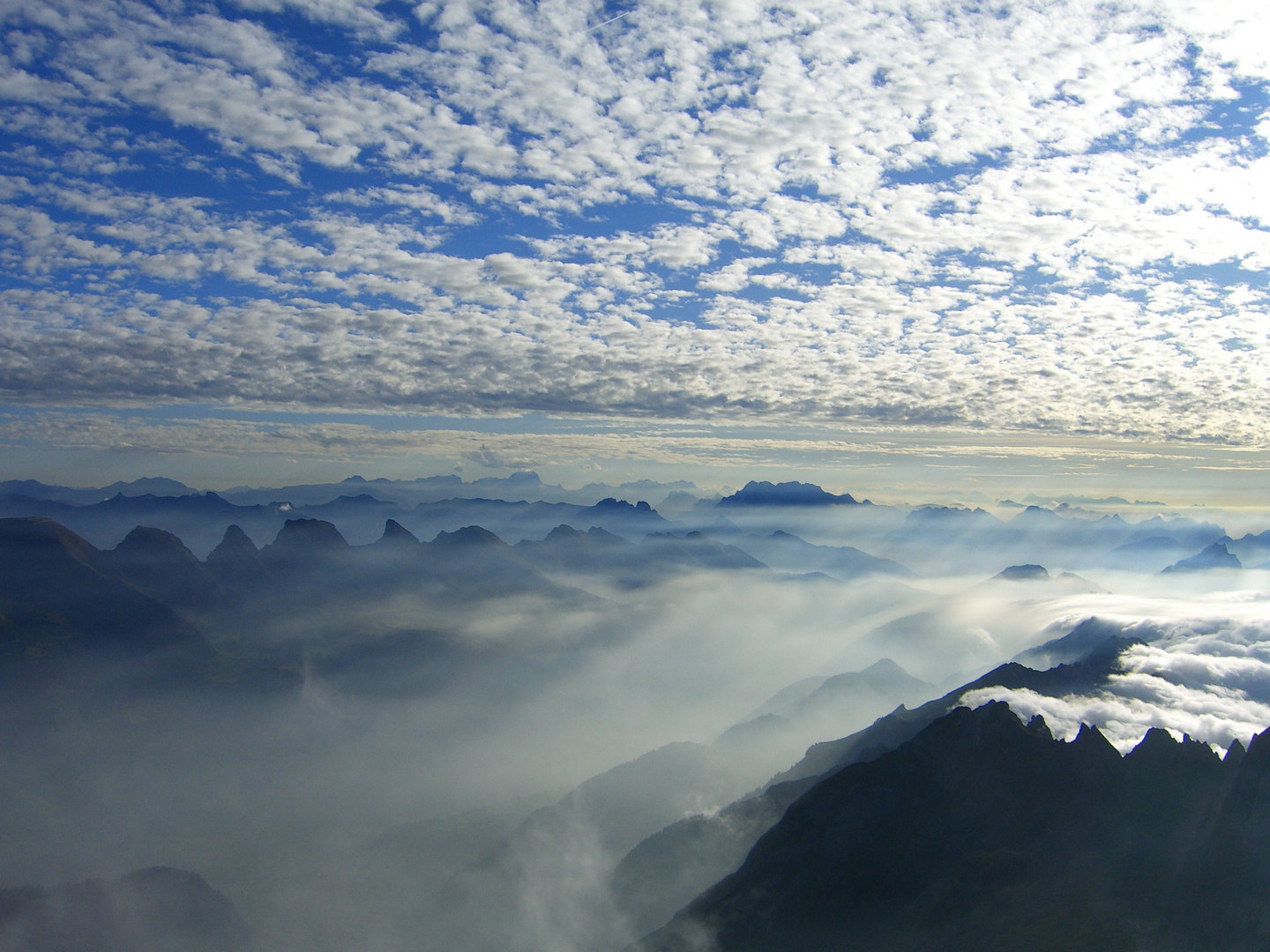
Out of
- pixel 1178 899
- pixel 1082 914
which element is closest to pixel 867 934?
pixel 1082 914

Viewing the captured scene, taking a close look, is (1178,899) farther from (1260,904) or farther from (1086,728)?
(1086,728)

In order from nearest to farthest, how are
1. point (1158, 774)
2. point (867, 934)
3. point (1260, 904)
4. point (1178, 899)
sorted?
point (1260, 904) < point (1178, 899) < point (1158, 774) < point (867, 934)

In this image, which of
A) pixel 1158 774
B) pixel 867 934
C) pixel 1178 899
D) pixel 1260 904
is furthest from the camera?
pixel 867 934

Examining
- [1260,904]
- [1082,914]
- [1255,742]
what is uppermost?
[1255,742]

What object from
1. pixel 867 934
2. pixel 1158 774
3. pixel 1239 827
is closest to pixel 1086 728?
pixel 1158 774

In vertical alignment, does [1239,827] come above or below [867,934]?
above

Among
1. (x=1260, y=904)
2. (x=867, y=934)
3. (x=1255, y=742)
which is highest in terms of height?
(x=1255, y=742)

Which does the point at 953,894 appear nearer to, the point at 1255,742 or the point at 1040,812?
the point at 1040,812

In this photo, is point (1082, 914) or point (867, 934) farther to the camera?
point (867, 934)

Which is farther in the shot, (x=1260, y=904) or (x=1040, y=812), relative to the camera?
(x=1040, y=812)
